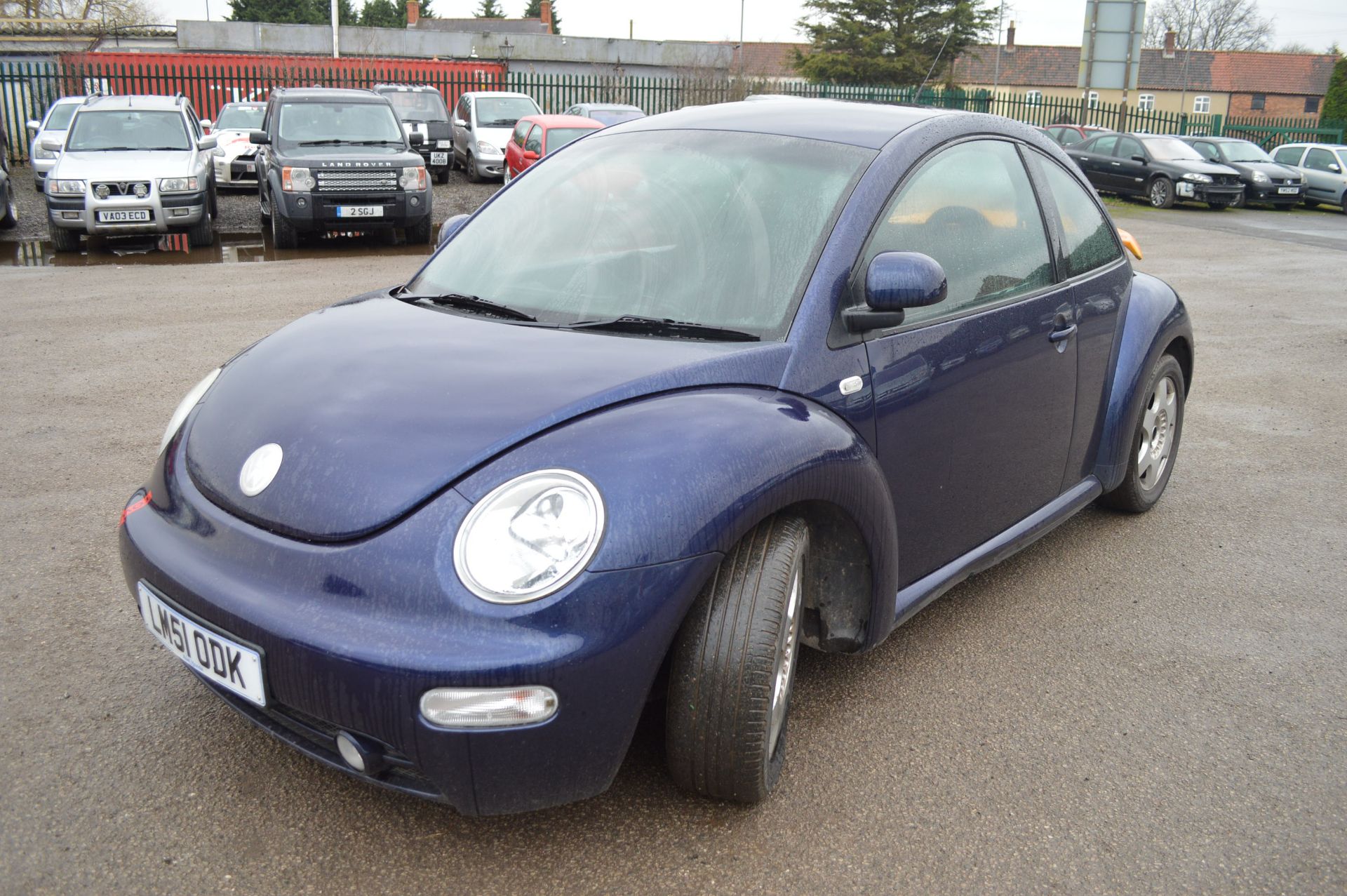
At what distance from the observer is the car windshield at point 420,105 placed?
22.6 metres

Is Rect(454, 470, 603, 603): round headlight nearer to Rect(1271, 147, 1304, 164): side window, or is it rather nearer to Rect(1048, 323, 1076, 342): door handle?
Rect(1048, 323, 1076, 342): door handle

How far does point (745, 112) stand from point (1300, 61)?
8130cm

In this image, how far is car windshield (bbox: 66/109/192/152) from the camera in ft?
43.1

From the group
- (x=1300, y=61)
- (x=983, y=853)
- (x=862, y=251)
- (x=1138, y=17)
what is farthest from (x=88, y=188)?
(x=1300, y=61)

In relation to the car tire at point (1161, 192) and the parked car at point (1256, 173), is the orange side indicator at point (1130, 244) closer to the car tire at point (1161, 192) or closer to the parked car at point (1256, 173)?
the car tire at point (1161, 192)

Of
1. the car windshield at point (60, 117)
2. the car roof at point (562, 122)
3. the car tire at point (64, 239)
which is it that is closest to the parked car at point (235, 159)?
the car windshield at point (60, 117)

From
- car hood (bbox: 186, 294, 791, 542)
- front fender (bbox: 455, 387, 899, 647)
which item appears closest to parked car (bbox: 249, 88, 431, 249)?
car hood (bbox: 186, 294, 791, 542)

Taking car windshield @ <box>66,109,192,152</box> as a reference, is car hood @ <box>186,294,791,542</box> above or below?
below

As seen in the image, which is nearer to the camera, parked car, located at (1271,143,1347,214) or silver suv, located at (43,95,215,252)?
silver suv, located at (43,95,215,252)

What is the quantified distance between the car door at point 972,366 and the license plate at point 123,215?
11.3 m

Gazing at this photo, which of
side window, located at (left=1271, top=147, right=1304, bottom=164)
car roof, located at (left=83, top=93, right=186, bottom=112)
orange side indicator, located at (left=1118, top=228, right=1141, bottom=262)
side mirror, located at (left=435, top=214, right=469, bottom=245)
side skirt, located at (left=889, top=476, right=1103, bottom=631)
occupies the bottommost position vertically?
side skirt, located at (left=889, top=476, right=1103, bottom=631)

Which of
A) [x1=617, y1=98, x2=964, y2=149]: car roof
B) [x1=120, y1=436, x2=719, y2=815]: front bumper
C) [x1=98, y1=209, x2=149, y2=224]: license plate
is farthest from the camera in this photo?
[x1=98, y1=209, x2=149, y2=224]: license plate

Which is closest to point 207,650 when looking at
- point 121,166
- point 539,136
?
point 121,166

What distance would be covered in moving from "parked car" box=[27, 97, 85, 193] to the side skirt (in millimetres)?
16285
